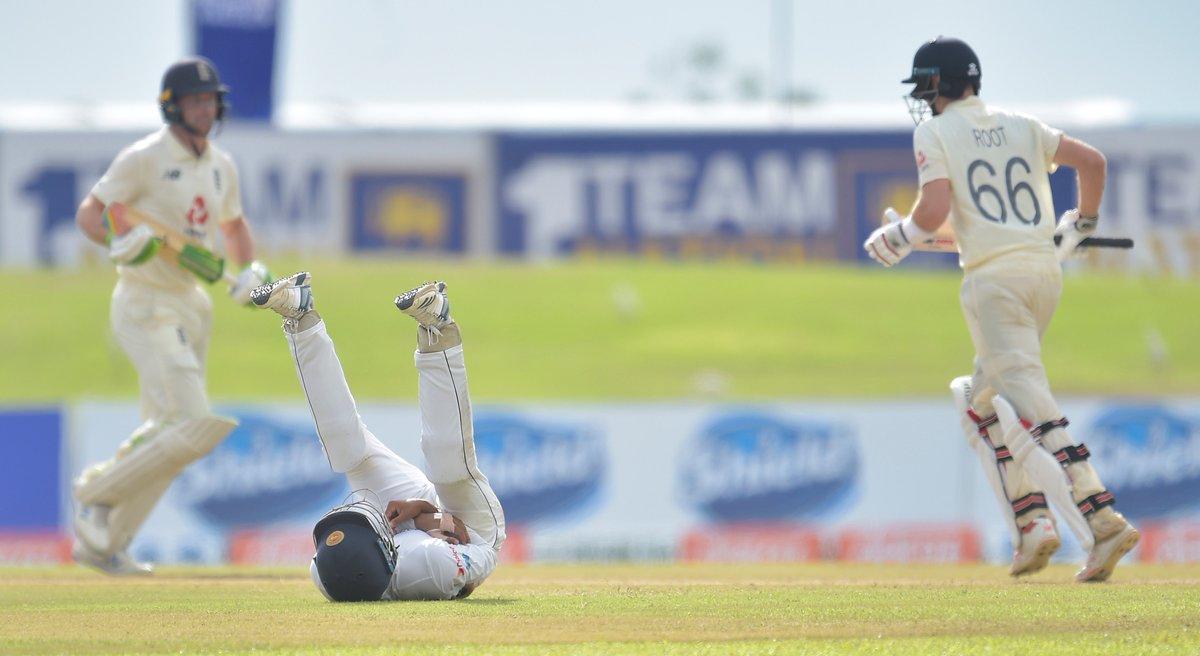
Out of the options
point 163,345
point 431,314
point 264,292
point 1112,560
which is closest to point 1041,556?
point 1112,560

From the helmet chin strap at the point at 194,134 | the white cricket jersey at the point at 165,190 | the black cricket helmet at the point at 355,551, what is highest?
the helmet chin strap at the point at 194,134

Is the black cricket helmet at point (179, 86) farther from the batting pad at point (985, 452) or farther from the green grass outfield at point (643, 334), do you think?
the green grass outfield at point (643, 334)

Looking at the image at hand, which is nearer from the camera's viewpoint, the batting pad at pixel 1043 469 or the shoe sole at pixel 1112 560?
the shoe sole at pixel 1112 560

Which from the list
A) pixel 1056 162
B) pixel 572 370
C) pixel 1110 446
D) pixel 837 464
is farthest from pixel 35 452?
pixel 572 370

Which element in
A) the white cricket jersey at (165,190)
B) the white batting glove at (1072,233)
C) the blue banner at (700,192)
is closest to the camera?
the white batting glove at (1072,233)

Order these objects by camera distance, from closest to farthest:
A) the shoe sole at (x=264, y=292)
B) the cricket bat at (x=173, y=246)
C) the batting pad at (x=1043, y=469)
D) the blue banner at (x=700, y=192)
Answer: the shoe sole at (x=264, y=292) → the batting pad at (x=1043, y=469) → the cricket bat at (x=173, y=246) → the blue banner at (x=700, y=192)

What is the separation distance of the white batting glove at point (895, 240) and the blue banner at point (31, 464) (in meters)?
11.1

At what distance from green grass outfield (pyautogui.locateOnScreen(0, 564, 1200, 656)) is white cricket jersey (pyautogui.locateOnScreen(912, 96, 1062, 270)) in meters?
1.57

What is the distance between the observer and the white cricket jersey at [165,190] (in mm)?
9188

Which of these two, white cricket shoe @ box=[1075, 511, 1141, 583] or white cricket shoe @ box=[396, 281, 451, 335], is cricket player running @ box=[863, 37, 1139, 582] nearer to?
white cricket shoe @ box=[1075, 511, 1141, 583]

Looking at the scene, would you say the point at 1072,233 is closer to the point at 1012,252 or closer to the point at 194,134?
the point at 1012,252

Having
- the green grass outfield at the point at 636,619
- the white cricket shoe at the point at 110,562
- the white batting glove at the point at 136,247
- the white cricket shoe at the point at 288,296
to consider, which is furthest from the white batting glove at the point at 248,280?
the white cricket shoe at the point at 288,296

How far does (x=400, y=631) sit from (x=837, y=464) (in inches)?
457

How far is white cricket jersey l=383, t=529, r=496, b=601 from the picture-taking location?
20.6 feet
